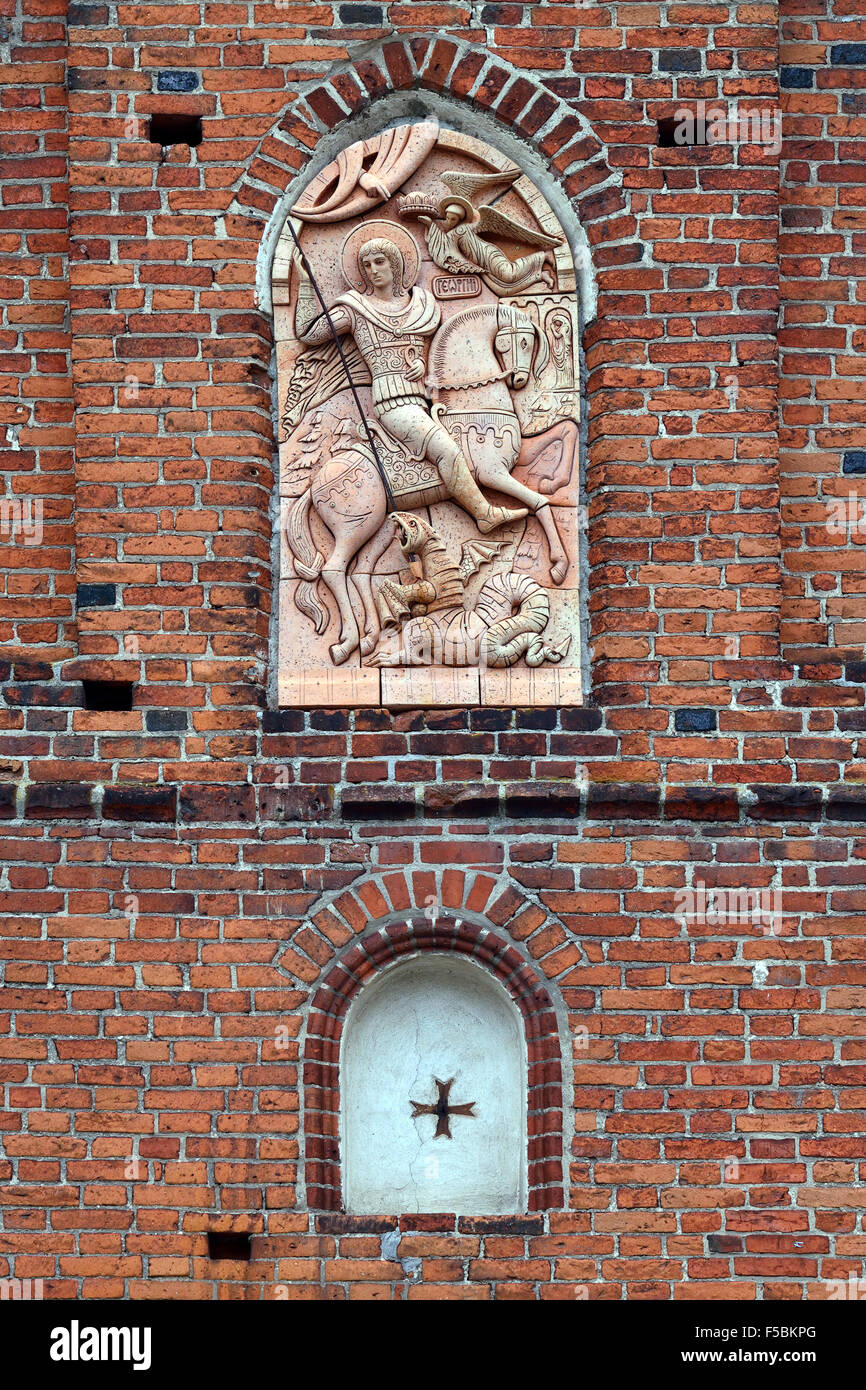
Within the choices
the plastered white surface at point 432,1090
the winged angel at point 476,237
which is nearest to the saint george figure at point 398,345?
the winged angel at point 476,237

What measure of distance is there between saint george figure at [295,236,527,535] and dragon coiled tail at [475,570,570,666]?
19 centimetres

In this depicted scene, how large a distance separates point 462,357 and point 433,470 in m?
0.37

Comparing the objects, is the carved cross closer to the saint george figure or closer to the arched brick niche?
the arched brick niche

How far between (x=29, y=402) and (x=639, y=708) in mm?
2093

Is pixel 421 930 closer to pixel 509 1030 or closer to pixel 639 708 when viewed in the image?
pixel 509 1030

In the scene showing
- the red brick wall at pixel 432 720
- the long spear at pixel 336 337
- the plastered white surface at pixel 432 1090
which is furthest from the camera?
the long spear at pixel 336 337

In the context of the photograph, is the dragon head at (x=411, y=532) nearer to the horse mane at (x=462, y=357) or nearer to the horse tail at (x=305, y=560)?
the horse tail at (x=305, y=560)

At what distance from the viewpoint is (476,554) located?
637 cm

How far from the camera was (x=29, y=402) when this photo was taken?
6.53m

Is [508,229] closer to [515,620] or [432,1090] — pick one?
[515,620]

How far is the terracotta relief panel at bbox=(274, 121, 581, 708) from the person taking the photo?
6281mm

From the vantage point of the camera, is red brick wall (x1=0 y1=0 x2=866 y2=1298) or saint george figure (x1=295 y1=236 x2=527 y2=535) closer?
red brick wall (x1=0 y1=0 x2=866 y2=1298)

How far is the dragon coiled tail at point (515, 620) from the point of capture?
247 inches

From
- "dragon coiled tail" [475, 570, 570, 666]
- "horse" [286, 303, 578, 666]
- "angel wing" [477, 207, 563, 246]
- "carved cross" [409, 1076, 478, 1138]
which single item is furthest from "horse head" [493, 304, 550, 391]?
"carved cross" [409, 1076, 478, 1138]
